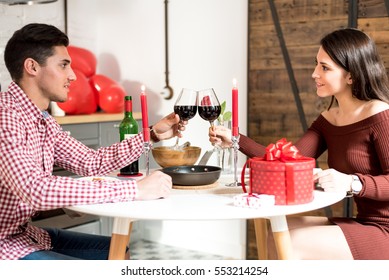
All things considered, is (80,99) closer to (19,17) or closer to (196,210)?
(19,17)

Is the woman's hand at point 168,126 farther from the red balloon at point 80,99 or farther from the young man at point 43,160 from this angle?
the red balloon at point 80,99

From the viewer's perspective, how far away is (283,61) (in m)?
3.62

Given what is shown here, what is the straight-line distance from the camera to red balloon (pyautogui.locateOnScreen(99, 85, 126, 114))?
13.3ft

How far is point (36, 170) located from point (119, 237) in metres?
0.32

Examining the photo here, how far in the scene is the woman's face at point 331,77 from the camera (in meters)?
2.21

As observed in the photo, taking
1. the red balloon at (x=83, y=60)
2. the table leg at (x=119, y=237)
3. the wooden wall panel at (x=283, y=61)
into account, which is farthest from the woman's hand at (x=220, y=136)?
the red balloon at (x=83, y=60)

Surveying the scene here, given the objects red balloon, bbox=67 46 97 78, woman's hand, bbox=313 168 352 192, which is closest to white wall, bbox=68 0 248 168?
red balloon, bbox=67 46 97 78

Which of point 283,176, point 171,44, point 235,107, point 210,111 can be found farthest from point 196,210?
point 171,44

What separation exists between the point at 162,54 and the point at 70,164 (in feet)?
6.94

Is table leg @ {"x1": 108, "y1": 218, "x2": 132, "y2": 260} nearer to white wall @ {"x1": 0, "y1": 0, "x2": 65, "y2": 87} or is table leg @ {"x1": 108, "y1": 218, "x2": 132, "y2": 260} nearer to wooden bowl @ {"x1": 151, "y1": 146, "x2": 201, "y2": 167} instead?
wooden bowl @ {"x1": 151, "y1": 146, "x2": 201, "y2": 167}

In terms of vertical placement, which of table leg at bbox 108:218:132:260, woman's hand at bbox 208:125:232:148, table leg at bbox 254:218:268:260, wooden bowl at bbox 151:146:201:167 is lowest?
table leg at bbox 254:218:268:260

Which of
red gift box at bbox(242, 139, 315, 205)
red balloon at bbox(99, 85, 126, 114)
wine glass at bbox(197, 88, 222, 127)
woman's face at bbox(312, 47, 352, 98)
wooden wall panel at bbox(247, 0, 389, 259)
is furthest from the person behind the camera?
red balloon at bbox(99, 85, 126, 114)

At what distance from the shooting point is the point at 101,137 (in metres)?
3.90
